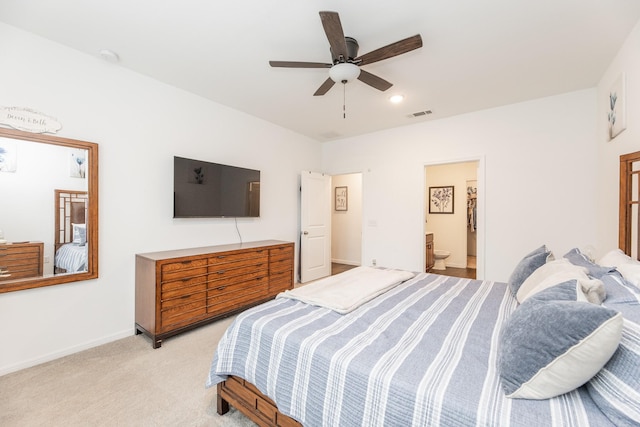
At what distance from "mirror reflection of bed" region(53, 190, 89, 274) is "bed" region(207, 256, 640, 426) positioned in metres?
1.87

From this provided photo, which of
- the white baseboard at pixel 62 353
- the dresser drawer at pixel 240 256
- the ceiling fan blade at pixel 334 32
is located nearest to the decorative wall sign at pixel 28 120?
the dresser drawer at pixel 240 256

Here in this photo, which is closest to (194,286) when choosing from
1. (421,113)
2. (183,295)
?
(183,295)

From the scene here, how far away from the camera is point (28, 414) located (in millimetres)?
1732

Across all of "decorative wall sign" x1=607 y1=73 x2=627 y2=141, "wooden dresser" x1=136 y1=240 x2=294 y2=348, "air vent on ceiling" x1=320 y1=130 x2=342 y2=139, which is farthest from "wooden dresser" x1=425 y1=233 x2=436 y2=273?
"wooden dresser" x1=136 y1=240 x2=294 y2=348

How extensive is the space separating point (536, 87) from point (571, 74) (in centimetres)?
31

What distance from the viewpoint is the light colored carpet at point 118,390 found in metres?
1.70

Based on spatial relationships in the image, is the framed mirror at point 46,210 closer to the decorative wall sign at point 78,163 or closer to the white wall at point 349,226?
the decorative wall sign at point 78,163

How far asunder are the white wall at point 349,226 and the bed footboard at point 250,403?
5072 millimetres

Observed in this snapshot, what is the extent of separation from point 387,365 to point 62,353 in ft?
9.58

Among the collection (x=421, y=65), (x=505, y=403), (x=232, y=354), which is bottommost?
(x=232, y=354)

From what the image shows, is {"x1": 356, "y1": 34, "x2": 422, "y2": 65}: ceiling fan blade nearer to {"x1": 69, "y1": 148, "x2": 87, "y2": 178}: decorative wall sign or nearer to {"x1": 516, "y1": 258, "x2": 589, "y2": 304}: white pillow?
{"x1": 516, "y1": 258, "x2": 589, "y2": 304}: white pillow

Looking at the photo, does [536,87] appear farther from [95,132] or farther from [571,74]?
[95,132]

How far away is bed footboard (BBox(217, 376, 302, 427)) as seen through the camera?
4.64 ft

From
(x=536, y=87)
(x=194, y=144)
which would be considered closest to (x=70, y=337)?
Answer: (x=194, y=144)
